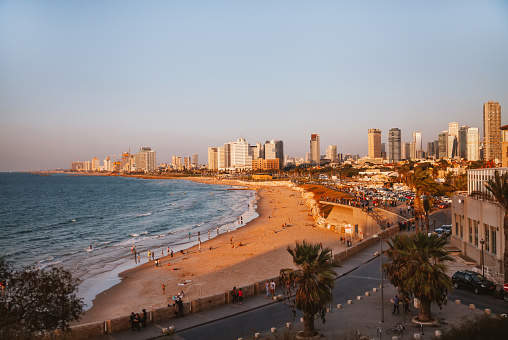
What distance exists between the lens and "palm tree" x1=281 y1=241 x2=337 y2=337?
522 inches

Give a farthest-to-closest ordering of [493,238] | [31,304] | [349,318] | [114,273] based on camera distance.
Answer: [114,273] → [493,238] → [349,318] → [31,304]

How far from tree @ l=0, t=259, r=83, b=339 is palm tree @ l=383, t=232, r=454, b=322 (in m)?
11.8

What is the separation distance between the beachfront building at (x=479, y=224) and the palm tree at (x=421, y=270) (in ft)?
22.9

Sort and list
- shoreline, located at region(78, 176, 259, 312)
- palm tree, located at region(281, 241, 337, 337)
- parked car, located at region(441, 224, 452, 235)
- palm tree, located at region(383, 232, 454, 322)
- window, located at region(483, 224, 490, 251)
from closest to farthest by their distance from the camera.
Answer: palm tree, located at region(281, 241, 337, 337) → palm tree, located at region(383, 232, 454, 322) → window, located at region(483, 224, 490, 251) → shoreline, located at region(78, 176, 259, 312) → parked car, located at region(441, 224, 452, 235)

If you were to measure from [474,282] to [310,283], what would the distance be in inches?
388

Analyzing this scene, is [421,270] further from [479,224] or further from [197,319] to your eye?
[479,224]

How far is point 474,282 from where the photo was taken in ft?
59.3

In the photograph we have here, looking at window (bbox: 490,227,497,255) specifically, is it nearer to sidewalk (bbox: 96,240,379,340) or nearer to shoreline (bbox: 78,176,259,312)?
sidewalk (bbox: 96,240,379,340)

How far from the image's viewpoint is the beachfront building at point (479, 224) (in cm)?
2020

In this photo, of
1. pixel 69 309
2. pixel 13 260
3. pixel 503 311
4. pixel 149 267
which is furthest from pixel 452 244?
pixel 13 260

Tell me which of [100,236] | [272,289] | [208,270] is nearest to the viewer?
[272,289]

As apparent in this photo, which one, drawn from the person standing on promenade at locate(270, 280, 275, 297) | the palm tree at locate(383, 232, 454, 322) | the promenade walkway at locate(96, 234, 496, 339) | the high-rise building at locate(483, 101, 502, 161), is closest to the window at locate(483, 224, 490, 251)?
the promenade walkway at locate(96, 234, 496, 339)

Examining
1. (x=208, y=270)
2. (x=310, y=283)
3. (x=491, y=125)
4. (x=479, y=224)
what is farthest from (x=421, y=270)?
(x=491, y=125)

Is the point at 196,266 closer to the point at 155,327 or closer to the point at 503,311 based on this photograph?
the point at 155,327
